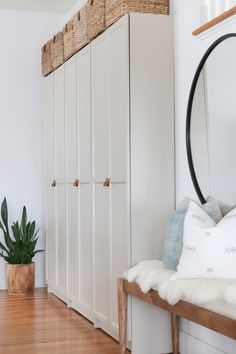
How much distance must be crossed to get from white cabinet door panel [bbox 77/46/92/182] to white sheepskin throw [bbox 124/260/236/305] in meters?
1.28

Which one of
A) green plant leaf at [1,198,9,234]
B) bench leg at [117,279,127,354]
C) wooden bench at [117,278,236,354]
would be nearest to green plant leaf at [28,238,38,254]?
green plant leaf at [1,198,9,234]

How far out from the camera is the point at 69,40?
4.92 metres

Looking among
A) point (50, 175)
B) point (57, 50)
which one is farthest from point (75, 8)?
point (50, 175)

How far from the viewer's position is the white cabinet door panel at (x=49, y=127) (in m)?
5.54

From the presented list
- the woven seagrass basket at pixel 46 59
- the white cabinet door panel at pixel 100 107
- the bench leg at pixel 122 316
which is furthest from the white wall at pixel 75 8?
the bench leg at pixel 122 316

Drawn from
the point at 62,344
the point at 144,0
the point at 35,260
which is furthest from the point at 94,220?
the point at 35,260

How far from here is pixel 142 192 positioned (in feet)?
12.1

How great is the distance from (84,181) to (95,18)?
1.14 m

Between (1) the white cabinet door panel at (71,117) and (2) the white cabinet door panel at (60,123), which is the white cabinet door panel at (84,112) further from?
(2) the white cabinet door panel at (60,123)

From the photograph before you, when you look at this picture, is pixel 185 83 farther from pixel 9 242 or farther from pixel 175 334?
pixel 9 242

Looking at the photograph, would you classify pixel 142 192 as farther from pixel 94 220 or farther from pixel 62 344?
pixel 62 344

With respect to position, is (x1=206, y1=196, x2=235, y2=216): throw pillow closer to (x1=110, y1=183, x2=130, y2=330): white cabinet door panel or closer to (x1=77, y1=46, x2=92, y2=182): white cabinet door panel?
(x1=110, y1=183, x2=130, y2=330): white cabinet door panel

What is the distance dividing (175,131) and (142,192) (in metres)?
0.41

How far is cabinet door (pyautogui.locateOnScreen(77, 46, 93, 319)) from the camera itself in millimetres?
4465
